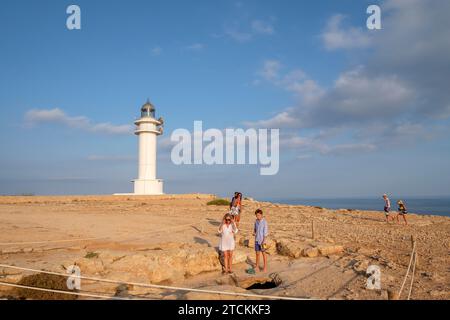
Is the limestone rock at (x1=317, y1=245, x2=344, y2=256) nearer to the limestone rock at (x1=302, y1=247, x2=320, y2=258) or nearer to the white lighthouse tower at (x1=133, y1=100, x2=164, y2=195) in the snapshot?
the limestone rock at (x1=302, y1=247, x2=320, y2=258)

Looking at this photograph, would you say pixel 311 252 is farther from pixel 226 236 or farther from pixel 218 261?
pixel 226 236

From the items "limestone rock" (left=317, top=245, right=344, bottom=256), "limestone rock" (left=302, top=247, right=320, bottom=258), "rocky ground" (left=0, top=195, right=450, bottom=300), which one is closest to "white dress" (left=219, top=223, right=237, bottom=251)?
"rocky ground" (left=0, top=195, right=450, bottom=300)

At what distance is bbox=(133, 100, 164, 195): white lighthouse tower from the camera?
34562mm

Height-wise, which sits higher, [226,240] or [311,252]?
[226,240]

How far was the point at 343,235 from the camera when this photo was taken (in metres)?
13.2

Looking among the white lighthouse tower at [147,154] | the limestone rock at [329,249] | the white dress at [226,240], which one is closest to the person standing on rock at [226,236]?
the white dress at [226,240]

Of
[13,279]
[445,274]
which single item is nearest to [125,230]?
[13,279]

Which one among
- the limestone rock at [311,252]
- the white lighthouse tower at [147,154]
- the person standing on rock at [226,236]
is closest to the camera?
the person standing on rock at [226,236]

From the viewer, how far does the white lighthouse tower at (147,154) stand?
→ 113 ft

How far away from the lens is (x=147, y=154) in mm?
35438

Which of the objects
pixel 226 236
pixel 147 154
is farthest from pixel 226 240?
pixel 147 154

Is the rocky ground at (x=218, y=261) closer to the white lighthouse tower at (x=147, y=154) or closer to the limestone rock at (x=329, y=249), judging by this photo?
the limestone rock at (x=329, y=249)
